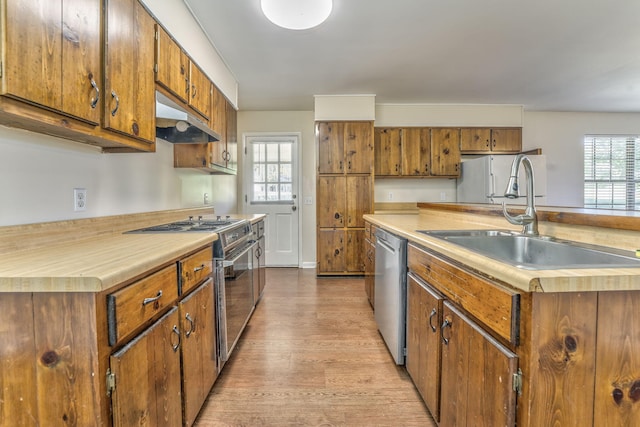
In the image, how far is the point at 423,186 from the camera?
4.57 meters

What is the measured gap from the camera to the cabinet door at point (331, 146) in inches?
158

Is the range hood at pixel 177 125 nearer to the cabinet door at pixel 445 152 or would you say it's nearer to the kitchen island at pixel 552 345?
the kitchen island at pixel 552 345

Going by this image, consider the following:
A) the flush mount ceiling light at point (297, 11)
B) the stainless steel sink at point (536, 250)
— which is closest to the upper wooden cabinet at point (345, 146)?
the flush mount ceiling light at point (297, 11)

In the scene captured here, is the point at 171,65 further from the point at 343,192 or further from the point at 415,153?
the point at 415,153

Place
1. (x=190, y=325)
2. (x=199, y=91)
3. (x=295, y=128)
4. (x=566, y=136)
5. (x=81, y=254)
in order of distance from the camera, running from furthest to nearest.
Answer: (x=566, y=136)
(x=295, y=128)
(x=199, y=91)
(x=190, y=325)
(x=81, y=254)

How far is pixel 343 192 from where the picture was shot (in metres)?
4.07

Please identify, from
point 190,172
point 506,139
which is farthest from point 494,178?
point 190,172

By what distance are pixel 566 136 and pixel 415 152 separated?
2.59 metres

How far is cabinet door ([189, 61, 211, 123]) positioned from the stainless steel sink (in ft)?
6.29

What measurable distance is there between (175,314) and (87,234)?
28.3 inches

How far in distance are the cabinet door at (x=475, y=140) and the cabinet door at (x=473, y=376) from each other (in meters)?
3.74

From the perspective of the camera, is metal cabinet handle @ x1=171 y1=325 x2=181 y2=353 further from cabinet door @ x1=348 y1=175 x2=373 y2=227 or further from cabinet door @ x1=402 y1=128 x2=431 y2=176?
cabinet door @ x1=402 y1=128 x2=431 y2=176

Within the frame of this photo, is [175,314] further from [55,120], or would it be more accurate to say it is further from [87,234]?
[55,120]

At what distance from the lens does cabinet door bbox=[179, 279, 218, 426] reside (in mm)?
1293
